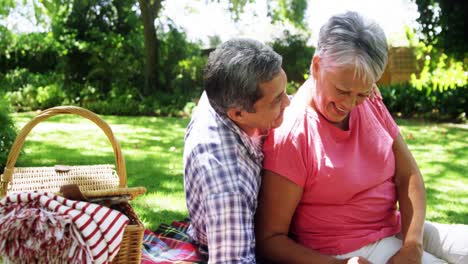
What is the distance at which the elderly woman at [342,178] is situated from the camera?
218cm

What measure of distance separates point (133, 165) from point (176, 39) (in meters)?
9.02

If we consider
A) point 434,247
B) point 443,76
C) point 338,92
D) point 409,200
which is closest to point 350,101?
point 338,92

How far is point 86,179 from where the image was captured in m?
2.48

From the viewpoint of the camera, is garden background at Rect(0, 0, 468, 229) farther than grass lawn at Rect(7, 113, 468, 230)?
Yes

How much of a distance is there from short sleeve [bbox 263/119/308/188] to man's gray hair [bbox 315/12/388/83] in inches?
12.8

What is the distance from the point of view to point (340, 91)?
87.4 inches

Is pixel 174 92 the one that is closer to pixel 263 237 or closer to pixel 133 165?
pixel 133 165

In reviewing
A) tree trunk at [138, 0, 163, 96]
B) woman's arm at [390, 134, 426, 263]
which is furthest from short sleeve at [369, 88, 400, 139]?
tree trunk at [138, 0, 163, 96]

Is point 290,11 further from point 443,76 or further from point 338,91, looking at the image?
point 338,91

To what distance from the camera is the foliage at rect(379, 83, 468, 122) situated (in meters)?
9.94

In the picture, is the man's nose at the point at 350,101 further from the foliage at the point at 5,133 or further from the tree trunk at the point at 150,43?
the tree trunk at the point at 150,43

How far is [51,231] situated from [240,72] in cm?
86

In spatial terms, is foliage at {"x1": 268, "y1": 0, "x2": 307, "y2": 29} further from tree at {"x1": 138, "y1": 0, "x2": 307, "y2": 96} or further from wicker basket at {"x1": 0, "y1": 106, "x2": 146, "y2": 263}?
wicker basket at {"x1": 0, "y1": 106, "x2": 146, "y2": 263}

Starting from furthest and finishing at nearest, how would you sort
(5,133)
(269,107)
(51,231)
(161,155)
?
(161,155) → (5,133) → (269,107) → (51,231)
